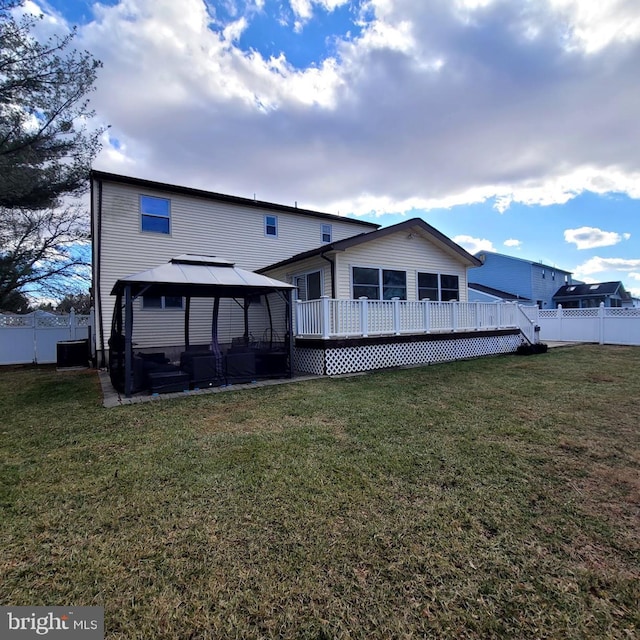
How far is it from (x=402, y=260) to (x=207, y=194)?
284 inches

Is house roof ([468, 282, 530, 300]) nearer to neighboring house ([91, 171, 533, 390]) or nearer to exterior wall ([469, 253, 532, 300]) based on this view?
exterior wall ([469, 253, 532, 300])

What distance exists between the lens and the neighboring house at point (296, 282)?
930 cm

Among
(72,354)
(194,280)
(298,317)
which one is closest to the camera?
(194,280)

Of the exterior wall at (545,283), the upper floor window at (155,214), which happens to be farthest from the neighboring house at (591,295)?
the upper floor window at (155,214)

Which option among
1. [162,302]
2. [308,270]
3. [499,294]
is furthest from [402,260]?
[499,294]

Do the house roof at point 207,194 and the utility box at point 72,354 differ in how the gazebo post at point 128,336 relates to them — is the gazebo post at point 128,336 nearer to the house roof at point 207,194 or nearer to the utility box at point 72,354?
the house roof at point 207,194

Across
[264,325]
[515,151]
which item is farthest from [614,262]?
[264,325]

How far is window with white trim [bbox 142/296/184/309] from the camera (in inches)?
446

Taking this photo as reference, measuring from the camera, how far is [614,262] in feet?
129

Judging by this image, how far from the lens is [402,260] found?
1177cm

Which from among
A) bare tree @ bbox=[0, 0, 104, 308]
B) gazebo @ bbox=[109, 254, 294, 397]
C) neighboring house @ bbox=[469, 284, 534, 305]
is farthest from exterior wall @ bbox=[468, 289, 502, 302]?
bare tree @ bbox=[0, 0, 104, 308]

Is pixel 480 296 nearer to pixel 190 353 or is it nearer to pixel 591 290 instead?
pixel 591 290

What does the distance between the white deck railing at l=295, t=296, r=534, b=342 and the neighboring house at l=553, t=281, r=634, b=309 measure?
2078 cm

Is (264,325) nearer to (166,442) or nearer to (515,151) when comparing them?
(166,442)
